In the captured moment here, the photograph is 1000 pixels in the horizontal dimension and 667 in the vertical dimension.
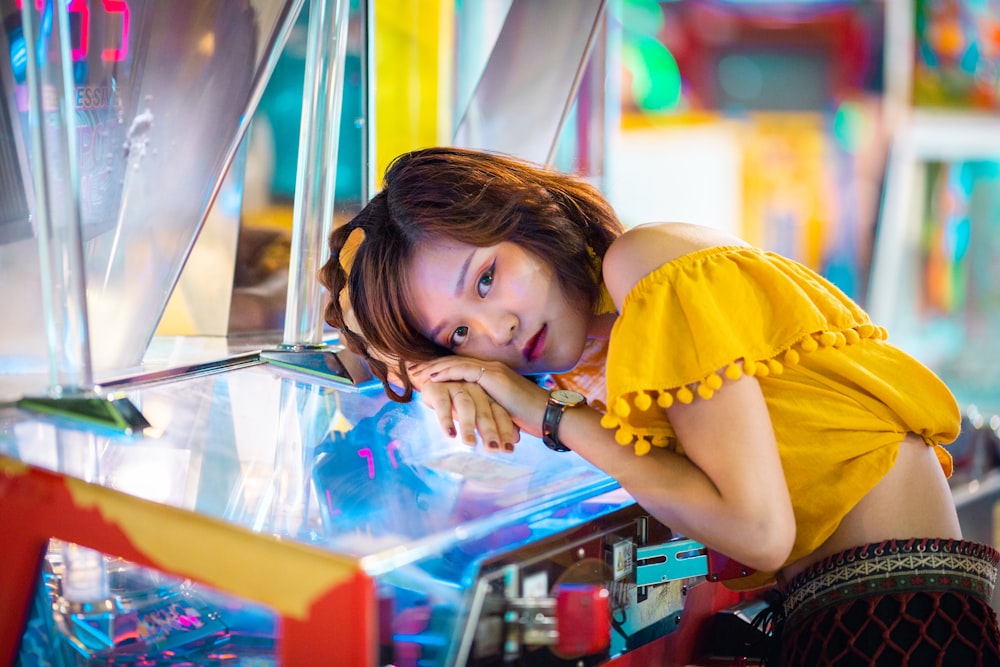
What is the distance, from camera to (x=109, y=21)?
128cm

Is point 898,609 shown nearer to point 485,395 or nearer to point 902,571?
point 902,571

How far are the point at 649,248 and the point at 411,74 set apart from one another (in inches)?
57.1

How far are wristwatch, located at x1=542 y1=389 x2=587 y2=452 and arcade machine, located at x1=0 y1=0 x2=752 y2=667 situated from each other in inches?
1.0

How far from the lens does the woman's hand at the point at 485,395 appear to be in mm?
1025

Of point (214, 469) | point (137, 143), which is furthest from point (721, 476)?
point (137, 143)

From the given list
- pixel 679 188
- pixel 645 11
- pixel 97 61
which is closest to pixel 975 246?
pixel 679 188

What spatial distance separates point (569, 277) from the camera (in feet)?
3.60

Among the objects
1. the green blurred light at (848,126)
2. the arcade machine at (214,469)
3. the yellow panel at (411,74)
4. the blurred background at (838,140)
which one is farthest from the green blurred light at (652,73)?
the arcade machine at (214,469)

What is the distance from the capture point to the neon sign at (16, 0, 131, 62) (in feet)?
4.14

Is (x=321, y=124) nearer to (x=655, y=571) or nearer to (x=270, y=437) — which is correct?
(x=270, y=437)

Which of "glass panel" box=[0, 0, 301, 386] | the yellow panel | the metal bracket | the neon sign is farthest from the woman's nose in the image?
the yellow panel

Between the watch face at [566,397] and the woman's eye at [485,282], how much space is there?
129mm

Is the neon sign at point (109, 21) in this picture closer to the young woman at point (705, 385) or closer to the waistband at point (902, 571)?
the young woman at point (705, 385)

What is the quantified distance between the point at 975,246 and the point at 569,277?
120 inches
